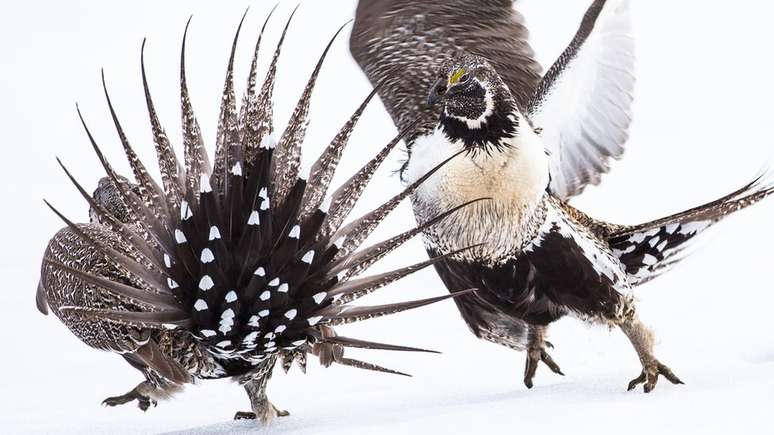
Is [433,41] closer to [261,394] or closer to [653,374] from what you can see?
[653,374]

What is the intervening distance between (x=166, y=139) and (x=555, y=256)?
1747 mm

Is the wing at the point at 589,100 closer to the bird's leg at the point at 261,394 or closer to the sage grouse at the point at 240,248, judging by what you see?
the sage grouse at the point at 240,248

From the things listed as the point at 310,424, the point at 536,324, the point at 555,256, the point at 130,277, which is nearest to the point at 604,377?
the point at 536,324

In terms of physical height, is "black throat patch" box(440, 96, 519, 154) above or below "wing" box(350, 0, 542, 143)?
below

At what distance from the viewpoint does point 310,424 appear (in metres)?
3.93

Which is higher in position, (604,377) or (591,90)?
(591,90)

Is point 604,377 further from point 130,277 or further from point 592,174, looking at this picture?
point 130,277

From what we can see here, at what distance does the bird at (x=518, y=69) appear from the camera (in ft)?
14.8

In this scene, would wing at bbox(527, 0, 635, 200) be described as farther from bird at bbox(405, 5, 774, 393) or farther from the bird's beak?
the bird's beak

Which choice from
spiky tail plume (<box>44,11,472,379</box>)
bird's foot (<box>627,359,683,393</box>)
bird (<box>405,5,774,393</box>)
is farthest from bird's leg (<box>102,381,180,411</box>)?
bird's foot (<box>627,359,683,393</box>)

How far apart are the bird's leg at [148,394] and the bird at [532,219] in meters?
1.31

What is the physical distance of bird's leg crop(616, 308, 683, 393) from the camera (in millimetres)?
4301

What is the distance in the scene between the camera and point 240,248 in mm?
3180

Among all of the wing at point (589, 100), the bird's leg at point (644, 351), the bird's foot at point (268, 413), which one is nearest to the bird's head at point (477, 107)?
the wing at point (589, 100)
